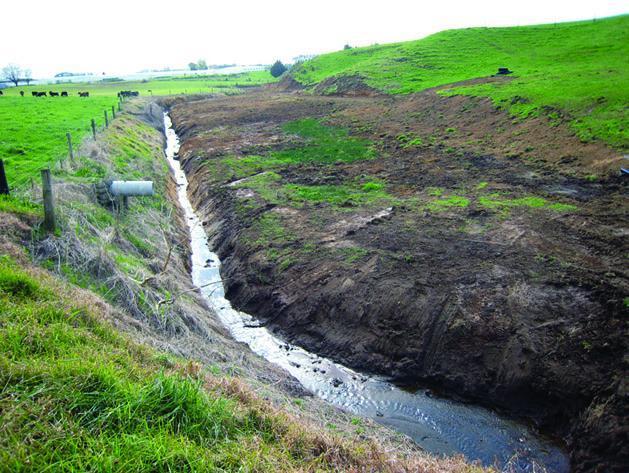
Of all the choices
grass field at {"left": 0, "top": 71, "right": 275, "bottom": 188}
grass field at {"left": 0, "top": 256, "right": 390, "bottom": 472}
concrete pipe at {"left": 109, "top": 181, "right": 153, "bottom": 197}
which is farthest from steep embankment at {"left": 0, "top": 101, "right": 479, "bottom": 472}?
grass field at {"left": 0, "top": 71, "right": 275, "bottom": 188}

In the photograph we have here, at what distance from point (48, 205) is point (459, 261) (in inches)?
398

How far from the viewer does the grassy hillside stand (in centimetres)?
2311

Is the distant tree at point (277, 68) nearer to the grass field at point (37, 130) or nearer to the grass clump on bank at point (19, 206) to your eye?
the grass field at point (37, 130)

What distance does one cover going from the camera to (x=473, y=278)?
40.2 feet

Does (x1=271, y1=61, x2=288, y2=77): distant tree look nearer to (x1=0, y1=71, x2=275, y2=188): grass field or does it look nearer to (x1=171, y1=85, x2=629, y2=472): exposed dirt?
(x1=0, y1=71, x2=275, y2=188): grass field

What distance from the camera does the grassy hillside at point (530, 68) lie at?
75.8ft

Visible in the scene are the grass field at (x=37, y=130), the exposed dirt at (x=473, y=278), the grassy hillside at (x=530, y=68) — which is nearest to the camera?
the exposed dirt at (x=473, y=278)

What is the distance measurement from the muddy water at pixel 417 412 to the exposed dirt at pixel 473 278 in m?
0.34

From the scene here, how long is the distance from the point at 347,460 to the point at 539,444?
5.20 meters

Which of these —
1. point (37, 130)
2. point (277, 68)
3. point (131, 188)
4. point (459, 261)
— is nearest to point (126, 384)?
point (131, 188)

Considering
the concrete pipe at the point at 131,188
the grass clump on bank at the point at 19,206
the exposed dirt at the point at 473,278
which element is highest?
the grass clump on bank at the point at 19,206

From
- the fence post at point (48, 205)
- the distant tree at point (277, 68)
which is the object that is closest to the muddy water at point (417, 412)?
the fence post at point (48, 205)

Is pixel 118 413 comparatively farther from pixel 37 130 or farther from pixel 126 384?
pixel 37 130

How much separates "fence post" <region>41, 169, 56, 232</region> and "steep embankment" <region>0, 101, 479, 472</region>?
0.70 ft
